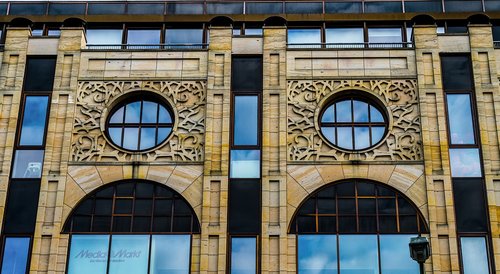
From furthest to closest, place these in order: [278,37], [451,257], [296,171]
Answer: [278,37]
[296,171]
[451,257]

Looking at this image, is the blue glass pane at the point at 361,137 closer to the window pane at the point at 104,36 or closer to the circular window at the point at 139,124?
the circular window at the point at 139,124

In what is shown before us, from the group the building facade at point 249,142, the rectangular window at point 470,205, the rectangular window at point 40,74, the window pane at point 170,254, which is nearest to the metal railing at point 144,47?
the building facade at point 249,142

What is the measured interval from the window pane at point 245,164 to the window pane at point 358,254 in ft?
12.9

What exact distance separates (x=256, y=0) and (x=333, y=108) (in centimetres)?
644

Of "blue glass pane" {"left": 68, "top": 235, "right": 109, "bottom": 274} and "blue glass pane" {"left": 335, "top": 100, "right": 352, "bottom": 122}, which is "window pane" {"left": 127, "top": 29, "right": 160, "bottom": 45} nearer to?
"blue glass pane" {"left": 335, "top": 100, "right": 352, "bottom": 122}

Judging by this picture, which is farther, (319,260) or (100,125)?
(100,125)

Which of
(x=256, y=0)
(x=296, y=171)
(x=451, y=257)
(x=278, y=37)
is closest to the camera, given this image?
(x=451, y=257)

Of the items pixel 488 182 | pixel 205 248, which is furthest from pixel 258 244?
pixel 488 182

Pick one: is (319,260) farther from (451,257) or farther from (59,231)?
(59,231)

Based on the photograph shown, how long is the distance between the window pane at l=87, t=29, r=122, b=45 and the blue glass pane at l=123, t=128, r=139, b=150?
14.2ft

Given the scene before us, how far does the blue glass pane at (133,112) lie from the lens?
27.6m

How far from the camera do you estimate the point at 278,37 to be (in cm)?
2850

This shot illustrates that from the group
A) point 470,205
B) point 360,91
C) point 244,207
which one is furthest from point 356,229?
point 360,91

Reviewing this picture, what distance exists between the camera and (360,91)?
27.5 m
